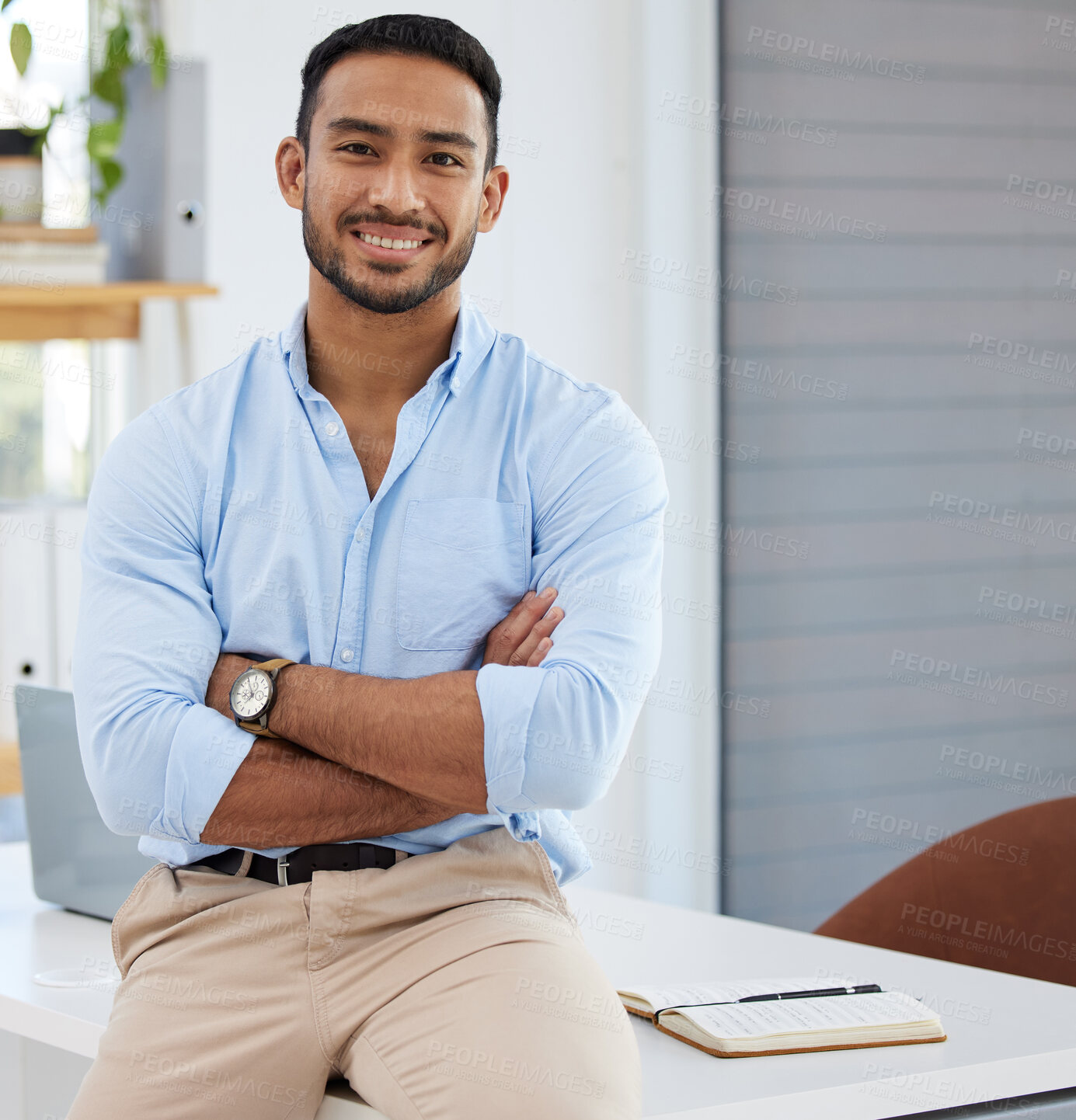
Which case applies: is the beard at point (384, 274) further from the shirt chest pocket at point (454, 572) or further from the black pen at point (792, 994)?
the black pen at point (792, 994)

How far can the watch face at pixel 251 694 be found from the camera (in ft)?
4.67

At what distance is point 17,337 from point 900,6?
196 cm

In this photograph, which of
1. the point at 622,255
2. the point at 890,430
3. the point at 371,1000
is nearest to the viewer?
the point at 371,1000

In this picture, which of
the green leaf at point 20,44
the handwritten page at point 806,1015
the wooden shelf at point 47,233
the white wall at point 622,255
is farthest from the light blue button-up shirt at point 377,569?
the white wall at point 622,255

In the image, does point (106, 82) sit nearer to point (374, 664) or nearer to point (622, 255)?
point (622, 255)

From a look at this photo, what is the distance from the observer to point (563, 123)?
3533mm

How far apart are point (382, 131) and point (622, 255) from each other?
2052 millimetres

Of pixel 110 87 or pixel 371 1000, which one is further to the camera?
pixel 110 87

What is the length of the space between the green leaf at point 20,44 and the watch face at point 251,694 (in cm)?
176

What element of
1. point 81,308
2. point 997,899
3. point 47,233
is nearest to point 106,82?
point 47,233

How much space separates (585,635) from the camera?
1429mm

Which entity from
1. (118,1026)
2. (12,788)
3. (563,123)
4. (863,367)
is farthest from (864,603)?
(118,1026)

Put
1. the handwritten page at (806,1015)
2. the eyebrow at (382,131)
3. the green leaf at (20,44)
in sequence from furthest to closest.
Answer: the green leaf at (20,44)
the eyebrow at (382,131)
the handwritten page at (806,1015)

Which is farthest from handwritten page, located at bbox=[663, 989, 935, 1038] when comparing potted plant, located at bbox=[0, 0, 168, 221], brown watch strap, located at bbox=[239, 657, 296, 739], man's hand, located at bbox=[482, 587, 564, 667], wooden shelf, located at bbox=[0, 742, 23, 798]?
potted plant, located at bbox=[0, 0, 168, 221]
